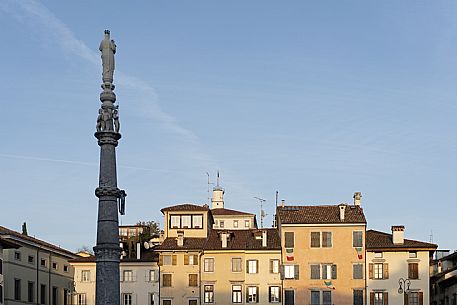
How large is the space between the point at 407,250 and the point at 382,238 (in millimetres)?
3316

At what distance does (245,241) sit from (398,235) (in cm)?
1391

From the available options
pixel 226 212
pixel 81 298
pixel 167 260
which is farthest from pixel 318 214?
pixel 226 212

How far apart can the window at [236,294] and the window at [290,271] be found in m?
4.33

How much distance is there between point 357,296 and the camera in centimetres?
8050

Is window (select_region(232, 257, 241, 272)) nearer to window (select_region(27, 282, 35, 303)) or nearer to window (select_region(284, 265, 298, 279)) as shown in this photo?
window (select_region(284, 265, 298, 279))

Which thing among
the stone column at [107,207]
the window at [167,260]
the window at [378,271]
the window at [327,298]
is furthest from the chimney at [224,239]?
the stone column at [107,207]

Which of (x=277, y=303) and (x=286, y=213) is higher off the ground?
(x=286, y=213)

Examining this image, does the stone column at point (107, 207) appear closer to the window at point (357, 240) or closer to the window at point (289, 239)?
the window at point (289, 239)

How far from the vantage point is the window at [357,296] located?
8025 centimetres

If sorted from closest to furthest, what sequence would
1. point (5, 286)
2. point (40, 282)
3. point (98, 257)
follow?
1. point (98, 257)
2. point (5, 286)
3. point (40, 282)

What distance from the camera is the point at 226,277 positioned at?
82.1 meters

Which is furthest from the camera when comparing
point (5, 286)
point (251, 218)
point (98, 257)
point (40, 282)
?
point (251, 218)

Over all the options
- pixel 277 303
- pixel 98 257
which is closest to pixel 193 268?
pixel 277 303

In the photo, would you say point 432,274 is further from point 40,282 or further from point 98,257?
point 98,257
